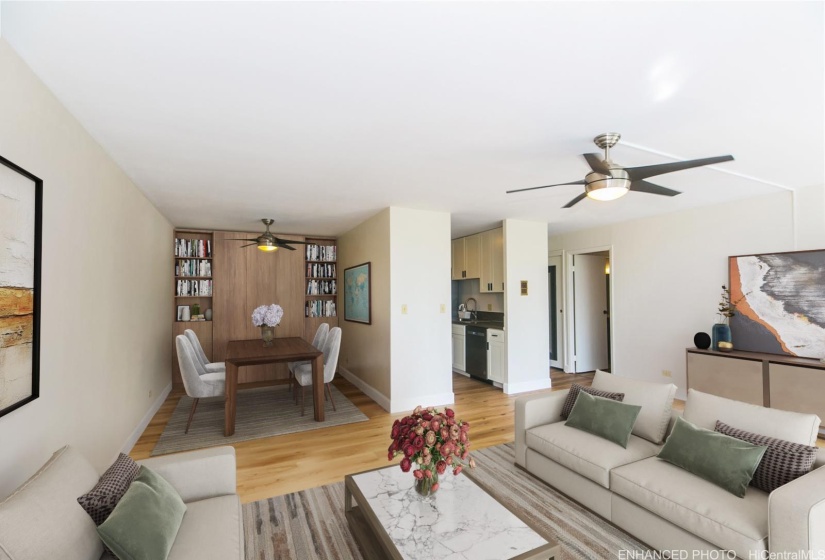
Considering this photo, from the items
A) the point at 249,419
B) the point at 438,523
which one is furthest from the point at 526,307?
the point at 438,523

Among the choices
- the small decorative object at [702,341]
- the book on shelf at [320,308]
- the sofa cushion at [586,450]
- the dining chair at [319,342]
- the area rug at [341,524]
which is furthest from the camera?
the book on shelf at [320,308]

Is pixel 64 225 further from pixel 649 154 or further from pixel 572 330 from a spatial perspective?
pixel 572 330

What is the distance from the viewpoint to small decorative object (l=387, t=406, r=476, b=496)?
1.82 m

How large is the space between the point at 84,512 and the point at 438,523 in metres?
1.37

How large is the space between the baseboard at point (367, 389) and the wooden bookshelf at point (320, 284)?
A: 866 millimetres

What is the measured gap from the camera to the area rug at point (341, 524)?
6.61 feet

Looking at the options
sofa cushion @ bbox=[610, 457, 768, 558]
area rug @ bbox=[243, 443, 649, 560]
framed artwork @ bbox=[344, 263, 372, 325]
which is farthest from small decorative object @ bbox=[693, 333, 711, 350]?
framed artwork @ bbox=[344, 263, 372, 325]

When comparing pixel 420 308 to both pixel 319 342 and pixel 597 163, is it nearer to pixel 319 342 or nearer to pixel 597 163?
pixel 319 342

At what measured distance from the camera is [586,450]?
2.35 meters

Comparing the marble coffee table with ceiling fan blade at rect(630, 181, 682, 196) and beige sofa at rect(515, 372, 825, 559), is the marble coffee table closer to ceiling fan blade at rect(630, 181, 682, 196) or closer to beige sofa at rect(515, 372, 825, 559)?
beige sofa at rect(515, 372, 825, 559)

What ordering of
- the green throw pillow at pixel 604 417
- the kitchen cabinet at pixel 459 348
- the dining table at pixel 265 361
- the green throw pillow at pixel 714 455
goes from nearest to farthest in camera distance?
the green throw pillow at pixel 714 455, the green throw pillow at pixel 604 417, the dining table at pixel 265 361, the kitchen cabinet at pixel 459 348

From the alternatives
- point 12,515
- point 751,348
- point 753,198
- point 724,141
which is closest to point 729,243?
point 753,198

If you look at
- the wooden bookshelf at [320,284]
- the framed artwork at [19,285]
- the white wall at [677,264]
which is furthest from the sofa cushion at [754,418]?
the wooden bookshelf at [320,284]

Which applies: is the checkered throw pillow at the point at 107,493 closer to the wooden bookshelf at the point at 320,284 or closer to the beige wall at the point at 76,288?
the beige wall at the point at 76,288
